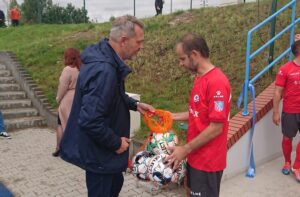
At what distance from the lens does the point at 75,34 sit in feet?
40.7

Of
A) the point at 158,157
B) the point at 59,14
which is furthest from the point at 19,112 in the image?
the point at 59,14

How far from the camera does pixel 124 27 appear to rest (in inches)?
98.6

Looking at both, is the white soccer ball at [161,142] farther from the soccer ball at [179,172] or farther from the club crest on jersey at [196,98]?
the club crest on jersey at [196,98]

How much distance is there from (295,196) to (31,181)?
10.4 ft

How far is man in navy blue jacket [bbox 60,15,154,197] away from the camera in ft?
7.65

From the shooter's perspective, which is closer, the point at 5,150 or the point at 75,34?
the point at 5,150

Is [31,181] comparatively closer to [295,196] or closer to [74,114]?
[74,114]

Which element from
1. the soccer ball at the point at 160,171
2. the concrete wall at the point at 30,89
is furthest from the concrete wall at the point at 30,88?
the soccer ball at the point at 160,171

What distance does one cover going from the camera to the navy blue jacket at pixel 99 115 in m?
2.33

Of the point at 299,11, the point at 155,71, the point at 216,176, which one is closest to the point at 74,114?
the point at 216,176

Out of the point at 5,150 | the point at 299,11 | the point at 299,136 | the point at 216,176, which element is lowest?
the point at 5,150

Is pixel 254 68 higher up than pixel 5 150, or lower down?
higher up

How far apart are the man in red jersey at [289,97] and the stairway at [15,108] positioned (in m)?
5.08

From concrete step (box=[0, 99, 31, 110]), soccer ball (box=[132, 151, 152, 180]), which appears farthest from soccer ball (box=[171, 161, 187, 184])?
concrete step (box=[0, 99, 31, 110])
